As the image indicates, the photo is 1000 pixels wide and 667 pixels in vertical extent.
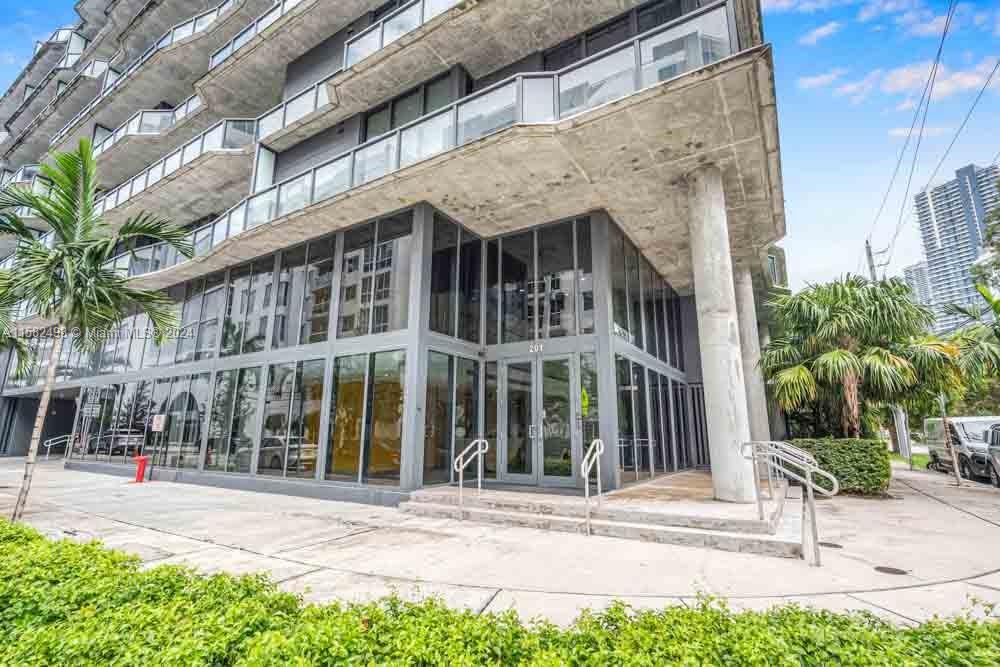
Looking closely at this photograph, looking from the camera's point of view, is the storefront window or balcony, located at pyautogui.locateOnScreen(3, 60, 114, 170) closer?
the storefront window

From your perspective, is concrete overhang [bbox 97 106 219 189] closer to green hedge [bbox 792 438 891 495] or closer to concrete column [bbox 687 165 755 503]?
concrete column [bbox 687 165 755 503]

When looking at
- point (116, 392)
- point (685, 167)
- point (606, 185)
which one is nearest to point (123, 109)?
point (116, 392)

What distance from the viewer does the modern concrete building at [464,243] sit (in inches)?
285

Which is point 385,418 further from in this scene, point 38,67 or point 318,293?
point 38,67

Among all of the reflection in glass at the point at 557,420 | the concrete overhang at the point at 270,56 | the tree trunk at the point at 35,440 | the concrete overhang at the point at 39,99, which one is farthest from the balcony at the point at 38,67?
the reflection in glass at the point at 557,420

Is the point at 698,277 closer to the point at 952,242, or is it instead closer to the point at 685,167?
the point at 685,167

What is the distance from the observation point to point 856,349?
10.1 m

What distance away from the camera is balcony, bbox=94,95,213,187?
14.8 meters

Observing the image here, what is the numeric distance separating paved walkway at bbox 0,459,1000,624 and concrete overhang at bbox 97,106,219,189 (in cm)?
1228

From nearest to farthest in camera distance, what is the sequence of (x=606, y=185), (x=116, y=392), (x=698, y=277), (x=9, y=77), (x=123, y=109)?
1. (x=698, y=277)
2. (x=606, y=185)
3. (x=116, y=392)
4. (x=123, y=109)
5. (x=9, y=77)

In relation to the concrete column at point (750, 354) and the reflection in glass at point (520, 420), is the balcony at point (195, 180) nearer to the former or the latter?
the reflection in glass at point (520, 420)

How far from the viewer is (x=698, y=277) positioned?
7.80m

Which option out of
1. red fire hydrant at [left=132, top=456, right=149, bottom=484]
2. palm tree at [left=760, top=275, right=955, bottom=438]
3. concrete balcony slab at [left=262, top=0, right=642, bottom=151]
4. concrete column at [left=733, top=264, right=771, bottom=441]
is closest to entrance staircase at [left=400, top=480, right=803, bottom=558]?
palm tree at [left=760, top=275, right=955, bottom=438]

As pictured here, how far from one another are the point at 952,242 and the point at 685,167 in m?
36.4
